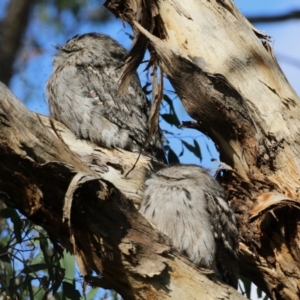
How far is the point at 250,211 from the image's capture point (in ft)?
9.80

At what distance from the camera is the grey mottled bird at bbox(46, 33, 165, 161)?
414cm

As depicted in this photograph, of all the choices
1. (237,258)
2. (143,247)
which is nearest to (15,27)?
(143,247)

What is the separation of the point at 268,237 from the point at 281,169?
0.89 ft

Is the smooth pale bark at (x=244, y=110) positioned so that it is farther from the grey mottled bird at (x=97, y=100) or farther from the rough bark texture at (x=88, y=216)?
the grey mottled bird at (x=97, y=100)

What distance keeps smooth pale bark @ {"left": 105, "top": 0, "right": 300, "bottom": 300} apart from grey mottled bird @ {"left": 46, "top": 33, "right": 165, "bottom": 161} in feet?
3.31

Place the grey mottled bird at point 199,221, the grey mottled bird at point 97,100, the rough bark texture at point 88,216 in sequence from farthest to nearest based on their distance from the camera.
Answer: the grey mottled bird at point 97,100, the grey mottled bird at point 199,221, the rough bark texture at point 88,216

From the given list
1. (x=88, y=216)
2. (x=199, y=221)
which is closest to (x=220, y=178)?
(x=199, y=221)

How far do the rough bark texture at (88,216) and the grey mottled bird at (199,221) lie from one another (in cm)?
50

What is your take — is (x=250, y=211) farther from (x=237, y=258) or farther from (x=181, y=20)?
(x=181, y=20)

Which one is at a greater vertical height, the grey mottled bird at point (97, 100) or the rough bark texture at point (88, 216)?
the grey mottled bird at point (97, 100)

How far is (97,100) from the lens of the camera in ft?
14.5

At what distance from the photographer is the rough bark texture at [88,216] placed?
227cm

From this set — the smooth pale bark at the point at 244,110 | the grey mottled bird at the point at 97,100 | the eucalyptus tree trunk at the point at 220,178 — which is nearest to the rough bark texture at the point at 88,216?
the eucalyptus tree trunk at the point at 220,178

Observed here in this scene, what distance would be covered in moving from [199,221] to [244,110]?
52cm
